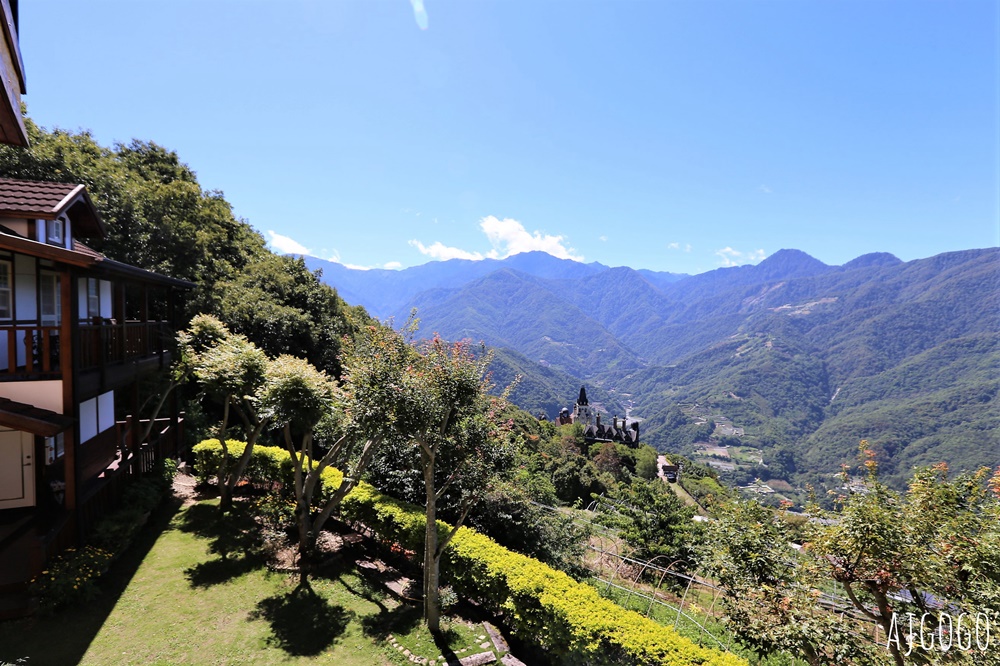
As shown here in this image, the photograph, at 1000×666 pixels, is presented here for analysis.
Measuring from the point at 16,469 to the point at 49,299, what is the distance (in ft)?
14.0

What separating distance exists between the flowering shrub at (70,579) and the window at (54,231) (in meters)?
8.01

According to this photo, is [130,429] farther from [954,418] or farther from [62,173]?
[954,418]

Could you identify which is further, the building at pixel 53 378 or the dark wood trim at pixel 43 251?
the building at pixel 53 378

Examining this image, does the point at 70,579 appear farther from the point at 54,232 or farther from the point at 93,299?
the point at 93,299

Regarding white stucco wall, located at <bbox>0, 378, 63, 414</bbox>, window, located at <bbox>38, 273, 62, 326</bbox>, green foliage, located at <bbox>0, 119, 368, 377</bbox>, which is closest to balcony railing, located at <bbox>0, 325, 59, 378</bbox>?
white stucco wall, located at <bbox>0, 378, 63, 414</bbox>

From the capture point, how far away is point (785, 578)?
22.0 ft

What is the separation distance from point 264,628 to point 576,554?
8382mm

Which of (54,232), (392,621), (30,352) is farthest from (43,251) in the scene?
(392,621)

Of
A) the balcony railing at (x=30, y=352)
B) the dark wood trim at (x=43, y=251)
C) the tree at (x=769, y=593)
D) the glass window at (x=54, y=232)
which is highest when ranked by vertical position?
the glass window at (x=54, y=232)

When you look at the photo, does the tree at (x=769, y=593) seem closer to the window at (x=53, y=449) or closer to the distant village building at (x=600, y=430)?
the window at (x=53, y=449)

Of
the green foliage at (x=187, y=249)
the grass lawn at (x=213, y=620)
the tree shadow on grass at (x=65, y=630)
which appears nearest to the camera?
the tree shadow on grass at (x=65, y=630)

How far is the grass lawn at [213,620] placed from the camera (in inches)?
287

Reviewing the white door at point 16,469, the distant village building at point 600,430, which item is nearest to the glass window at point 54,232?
the white door at point 16,469

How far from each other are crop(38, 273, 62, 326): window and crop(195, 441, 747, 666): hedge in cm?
975
